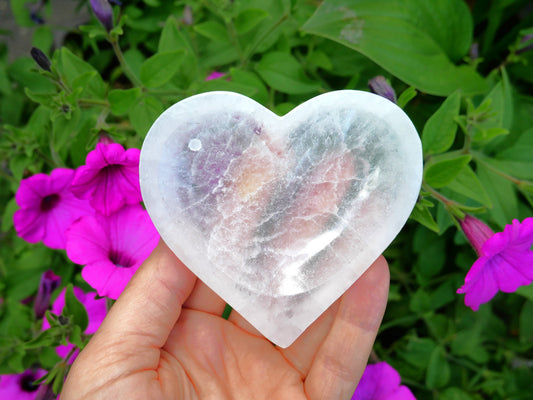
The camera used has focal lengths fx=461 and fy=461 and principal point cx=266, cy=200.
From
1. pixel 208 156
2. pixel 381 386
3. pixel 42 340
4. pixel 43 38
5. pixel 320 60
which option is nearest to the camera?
pixel 208 156

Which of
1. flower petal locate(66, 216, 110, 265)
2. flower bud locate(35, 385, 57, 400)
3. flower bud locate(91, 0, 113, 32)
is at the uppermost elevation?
flower bud locate(91, 0, 113, 32)

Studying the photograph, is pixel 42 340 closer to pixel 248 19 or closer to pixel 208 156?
pixel 208 156

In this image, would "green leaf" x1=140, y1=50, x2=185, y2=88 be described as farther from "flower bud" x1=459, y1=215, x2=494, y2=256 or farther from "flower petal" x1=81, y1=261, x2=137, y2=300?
"flower bud" x1=459, y1=215, x2=494, y2=256

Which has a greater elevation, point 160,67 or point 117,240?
point 160,67

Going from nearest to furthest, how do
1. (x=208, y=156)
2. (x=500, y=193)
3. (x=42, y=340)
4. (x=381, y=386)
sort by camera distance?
1. (x=208, y=156)
2. (x=42, y=340)
3. (x=381, y=386)
4. (x=500, y=193)

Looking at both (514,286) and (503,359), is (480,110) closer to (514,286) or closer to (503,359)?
(514,286)

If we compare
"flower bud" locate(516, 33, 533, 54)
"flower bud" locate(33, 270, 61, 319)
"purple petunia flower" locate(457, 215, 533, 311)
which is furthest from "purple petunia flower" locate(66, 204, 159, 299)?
"flower bud" locate(516, 33, 533, 54)

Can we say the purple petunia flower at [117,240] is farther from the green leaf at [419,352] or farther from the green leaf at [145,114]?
the green leaf at [419,352]

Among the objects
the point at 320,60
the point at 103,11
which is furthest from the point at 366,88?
the point at 103,11
